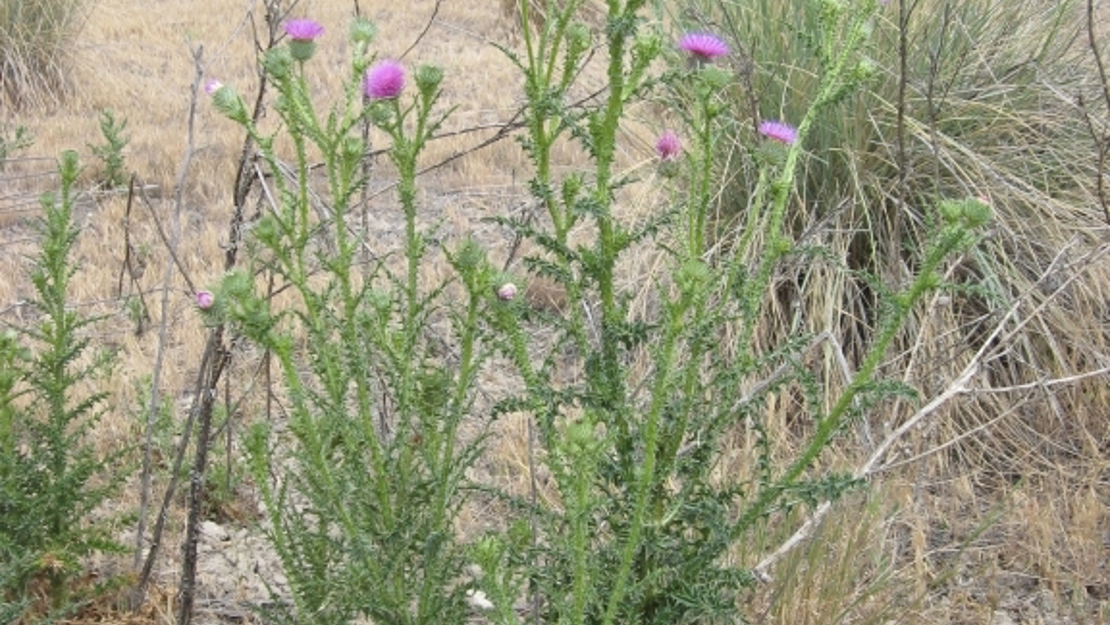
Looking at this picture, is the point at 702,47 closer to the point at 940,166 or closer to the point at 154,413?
the point at 154,413

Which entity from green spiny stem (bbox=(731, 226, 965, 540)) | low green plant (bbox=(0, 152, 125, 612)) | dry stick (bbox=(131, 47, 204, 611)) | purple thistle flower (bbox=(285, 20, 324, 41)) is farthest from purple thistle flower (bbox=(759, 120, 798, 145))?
low green plant (bbox=(0, 152, 125, 612))

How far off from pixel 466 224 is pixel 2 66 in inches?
127

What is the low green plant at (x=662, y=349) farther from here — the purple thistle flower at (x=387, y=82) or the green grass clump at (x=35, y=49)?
the green grass clump at (x=35, y=49)

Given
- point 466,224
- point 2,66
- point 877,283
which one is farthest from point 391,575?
point 2,66

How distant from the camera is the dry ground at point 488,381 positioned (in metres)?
2.46

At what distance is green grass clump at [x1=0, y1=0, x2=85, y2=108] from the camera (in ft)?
22.0

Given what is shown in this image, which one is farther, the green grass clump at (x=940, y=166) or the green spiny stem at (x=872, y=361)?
the green grass clump at (x=940, y=166)

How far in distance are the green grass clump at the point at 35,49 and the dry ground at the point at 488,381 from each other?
12cm

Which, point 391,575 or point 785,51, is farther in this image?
point 785,51

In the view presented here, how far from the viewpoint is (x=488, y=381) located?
3758 millimetres

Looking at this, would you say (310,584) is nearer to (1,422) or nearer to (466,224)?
(1,422)

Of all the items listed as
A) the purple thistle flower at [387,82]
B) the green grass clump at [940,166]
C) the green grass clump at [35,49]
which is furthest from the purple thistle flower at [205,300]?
the green grass clump at [35,49]

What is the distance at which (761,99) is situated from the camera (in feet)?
12.3

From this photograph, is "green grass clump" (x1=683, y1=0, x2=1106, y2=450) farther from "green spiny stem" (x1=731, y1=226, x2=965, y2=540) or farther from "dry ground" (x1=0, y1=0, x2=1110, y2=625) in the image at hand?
"green spiny stem" (x1=731, y1=226, x2=965, y2=540)
